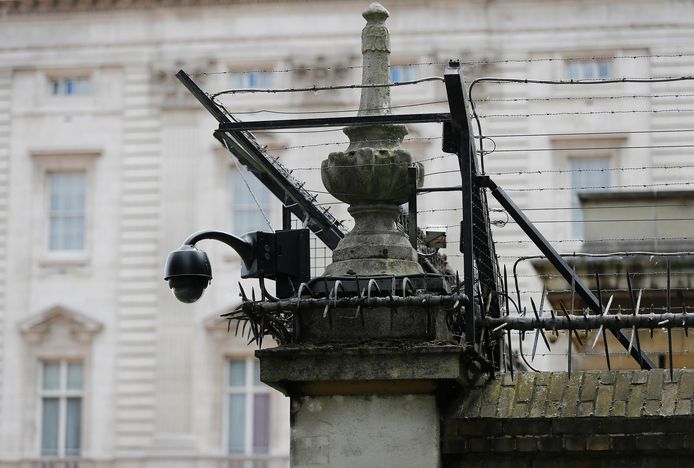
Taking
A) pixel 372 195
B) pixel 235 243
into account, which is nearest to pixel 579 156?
pixel 235 243

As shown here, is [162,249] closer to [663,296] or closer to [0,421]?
[0,421]

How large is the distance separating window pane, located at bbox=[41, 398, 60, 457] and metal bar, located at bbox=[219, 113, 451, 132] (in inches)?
1474

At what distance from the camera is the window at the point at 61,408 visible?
46.1 metres

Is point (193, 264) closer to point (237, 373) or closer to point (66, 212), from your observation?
point (237, 373)

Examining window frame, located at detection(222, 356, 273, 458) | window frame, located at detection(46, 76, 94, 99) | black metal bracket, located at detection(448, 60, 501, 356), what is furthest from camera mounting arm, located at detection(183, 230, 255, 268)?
window frame, located at detection(46, 76, 94, 99)

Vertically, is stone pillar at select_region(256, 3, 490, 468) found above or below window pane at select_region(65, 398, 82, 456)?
below

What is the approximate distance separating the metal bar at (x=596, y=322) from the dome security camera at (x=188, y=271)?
1.62 meters

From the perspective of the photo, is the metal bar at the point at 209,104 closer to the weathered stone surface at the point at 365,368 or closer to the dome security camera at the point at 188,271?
the dome security camera at the point at 188,271

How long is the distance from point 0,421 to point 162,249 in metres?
5.99

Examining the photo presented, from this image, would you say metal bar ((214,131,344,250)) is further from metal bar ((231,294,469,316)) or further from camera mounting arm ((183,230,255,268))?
metal bar ((231,294,469,316))

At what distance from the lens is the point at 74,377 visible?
46375mm

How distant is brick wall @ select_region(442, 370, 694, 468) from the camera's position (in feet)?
28.8

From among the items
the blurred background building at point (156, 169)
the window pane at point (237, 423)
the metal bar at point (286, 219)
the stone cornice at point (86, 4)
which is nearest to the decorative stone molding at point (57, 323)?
Answer: the blurred background building at point (156, 169)

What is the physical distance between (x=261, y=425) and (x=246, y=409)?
0.53 meters
